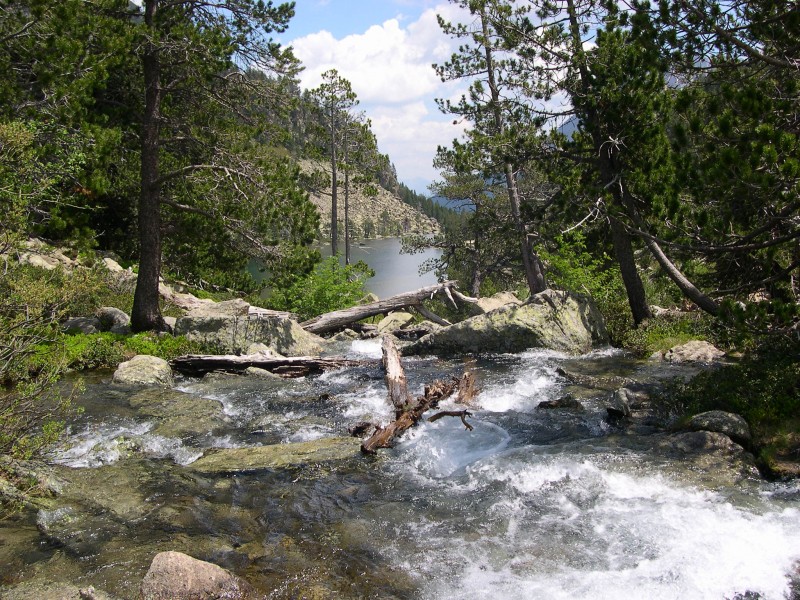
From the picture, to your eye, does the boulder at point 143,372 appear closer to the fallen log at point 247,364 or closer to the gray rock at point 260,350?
the fallen log at point 247,364

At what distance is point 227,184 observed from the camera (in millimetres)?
14891

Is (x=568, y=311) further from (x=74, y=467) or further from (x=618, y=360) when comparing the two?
(x=74, y=467)

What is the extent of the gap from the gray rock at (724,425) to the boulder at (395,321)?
12314mm

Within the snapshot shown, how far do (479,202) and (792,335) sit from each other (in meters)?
18.5

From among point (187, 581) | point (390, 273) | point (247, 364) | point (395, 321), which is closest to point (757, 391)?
point (187, 581)

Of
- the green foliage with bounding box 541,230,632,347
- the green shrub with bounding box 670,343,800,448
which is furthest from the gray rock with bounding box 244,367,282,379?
the green shrub with bounding box 670,343,800,448

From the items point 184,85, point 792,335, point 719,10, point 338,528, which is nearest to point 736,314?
point 792,335

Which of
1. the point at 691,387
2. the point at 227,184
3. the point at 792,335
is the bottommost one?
the point at 691,387

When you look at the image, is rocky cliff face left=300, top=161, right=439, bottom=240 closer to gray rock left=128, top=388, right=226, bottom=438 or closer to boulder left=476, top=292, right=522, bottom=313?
boulder left=476, top=292, right=522, bottom=313

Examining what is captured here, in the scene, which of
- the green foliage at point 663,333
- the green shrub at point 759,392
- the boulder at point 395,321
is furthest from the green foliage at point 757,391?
the boulder at point 395,321

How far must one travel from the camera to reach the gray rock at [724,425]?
7305mm

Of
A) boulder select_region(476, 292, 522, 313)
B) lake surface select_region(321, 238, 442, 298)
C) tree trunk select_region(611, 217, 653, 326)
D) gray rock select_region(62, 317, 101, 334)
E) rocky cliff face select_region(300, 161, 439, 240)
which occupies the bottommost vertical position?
lake surface select_region(321, 238, 442, 298)

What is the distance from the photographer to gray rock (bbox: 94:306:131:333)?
1602 centimetres

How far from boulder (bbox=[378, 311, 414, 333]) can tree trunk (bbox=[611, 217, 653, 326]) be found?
7289 mm
